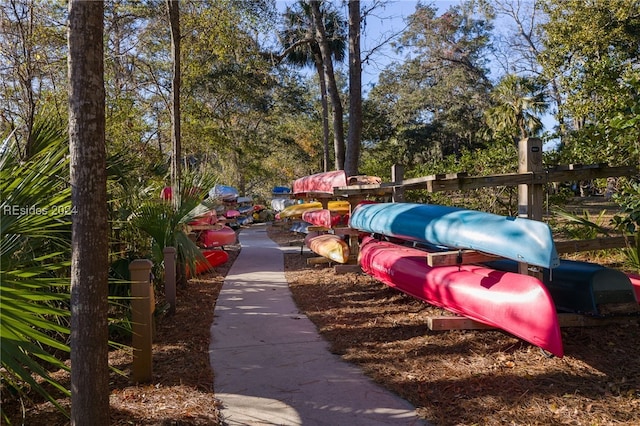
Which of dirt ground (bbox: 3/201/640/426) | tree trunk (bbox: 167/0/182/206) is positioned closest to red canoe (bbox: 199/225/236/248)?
tree trunk (bbox: 167/0/182/206)

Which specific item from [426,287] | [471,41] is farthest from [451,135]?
[426,287]

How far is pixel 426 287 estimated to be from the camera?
17.7 ft

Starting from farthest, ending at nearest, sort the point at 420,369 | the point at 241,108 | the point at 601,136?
the point at 241,108 < the point at 601,136 < the point at 420,369

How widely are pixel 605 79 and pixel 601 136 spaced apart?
4.48 ft

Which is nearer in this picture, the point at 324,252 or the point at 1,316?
the point at 1,316

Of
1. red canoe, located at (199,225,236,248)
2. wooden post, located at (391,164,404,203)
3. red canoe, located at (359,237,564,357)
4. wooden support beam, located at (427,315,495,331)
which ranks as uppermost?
wooden post, located at (391,164,404,203)

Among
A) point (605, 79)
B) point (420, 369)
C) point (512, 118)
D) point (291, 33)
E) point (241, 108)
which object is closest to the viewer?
point (420, 369)

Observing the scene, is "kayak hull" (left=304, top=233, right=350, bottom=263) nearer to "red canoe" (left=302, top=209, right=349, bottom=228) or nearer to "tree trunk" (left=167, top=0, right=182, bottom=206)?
"red canoe" (left=302, top=209, right=349, bottom=228)

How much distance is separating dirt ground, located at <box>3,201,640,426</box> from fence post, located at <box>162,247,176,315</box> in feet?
0.56

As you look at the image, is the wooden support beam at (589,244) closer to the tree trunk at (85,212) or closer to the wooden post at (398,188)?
the wooden post at (398,188)

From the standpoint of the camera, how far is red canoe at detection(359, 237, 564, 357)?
3.84 meters

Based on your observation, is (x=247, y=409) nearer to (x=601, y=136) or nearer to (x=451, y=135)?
(x=601, y=136)

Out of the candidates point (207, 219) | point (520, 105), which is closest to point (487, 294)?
point (207, 219)

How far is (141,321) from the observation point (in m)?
3.81
